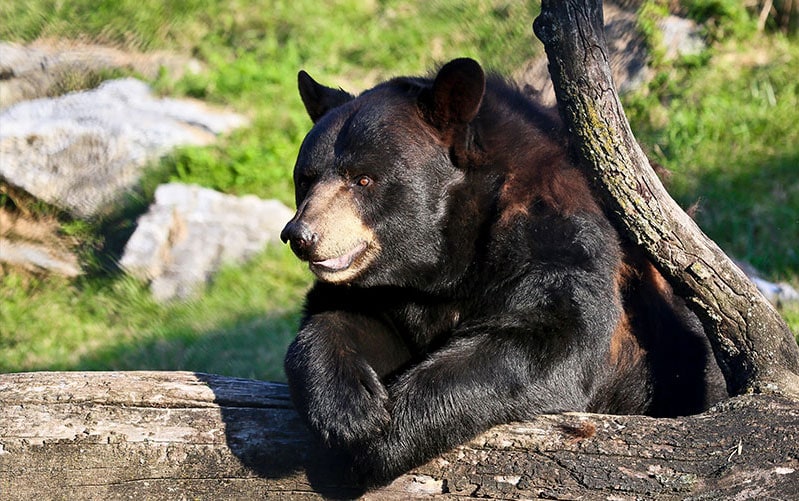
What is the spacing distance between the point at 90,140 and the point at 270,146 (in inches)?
69.4

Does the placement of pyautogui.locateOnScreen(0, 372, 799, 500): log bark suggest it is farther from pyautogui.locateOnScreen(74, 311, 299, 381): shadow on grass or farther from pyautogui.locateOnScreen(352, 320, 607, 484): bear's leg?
pyautogui.locateOnScreen(74, 311, 299, 381): shadow on grass

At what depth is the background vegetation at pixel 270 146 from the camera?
7824 millimetres

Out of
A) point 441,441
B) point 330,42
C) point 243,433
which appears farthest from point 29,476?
point 330,42

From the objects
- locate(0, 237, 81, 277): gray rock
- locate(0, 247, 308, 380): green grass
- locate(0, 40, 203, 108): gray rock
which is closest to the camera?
locate(0, 247, 308, 380): green grass

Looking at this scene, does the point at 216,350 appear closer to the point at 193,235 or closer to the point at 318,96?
the point at 193,235

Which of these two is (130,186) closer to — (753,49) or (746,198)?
(746,198)

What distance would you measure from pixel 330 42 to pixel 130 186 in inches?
121

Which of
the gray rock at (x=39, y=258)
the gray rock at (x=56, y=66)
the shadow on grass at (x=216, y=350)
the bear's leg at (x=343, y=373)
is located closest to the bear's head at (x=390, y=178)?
the bear's leg at (x=343, y=373)

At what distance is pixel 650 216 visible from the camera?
12.5 feet

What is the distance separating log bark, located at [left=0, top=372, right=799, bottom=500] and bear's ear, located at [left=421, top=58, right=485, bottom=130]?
4.41 ft

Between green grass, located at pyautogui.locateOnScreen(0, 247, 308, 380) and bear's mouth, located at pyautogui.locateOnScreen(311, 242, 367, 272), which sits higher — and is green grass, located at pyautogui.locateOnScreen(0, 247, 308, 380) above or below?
below

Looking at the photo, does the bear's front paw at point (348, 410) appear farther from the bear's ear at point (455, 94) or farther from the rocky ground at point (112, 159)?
the rocky ground at point (112, 159)

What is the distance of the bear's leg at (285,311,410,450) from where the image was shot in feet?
12.1

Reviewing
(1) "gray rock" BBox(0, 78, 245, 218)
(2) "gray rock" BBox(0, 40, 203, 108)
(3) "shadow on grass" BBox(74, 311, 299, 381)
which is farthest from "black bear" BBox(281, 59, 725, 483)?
(2) "gray rock" BBox(0, 40, 203, 108)
